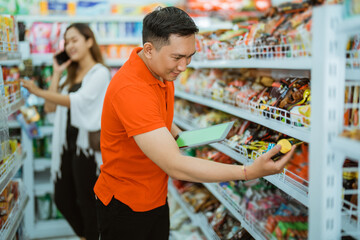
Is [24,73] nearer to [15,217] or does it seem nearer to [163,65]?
[15,217]

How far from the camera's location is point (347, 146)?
102 centimetres

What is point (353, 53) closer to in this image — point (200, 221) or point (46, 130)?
point (200, 221)

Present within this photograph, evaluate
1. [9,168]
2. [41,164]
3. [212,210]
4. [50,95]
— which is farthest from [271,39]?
[41,164]

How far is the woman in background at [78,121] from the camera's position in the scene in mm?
2861

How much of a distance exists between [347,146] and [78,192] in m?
2.42

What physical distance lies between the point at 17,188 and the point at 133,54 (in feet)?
4.70

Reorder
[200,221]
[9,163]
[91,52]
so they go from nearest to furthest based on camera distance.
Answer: [9,163] → [200,221] → [91,52]

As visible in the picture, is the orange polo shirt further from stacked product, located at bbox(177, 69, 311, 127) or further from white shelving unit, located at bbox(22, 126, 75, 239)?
white shelving unit, located at bbox(22, 126, 75, 239)

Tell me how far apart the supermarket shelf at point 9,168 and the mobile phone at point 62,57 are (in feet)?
3.51

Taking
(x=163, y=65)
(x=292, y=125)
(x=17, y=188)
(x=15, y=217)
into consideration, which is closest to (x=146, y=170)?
(x=163, y=65)

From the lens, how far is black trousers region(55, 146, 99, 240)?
9.69ft

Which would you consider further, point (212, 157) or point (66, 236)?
point (66, 236)

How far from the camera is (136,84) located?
149 cm

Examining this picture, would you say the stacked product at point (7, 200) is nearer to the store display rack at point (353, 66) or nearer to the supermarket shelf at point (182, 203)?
the supermarket shelf at point (182, 203)
